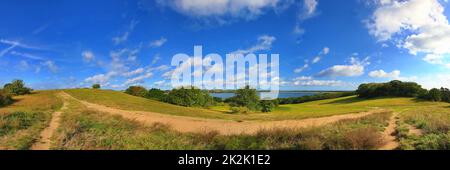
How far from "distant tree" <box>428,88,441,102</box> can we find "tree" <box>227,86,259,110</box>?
31.1 metres

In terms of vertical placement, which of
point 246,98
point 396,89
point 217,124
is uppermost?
point 396,89

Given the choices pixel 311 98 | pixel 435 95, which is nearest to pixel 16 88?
pixel 311 98

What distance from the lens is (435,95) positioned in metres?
46.9

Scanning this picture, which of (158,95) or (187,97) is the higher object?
(158,95)

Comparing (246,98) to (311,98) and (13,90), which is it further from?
(13,90)

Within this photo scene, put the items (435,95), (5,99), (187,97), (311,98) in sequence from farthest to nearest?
1. (311,98)
2. (435,95)
3. (187,97)
4. (5,99)

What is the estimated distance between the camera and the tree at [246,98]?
4019 cm

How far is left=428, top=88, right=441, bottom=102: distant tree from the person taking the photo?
4651cm

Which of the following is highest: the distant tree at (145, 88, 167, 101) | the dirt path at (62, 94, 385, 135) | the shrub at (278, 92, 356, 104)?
the distant tree at (145, 88, 167, 101)

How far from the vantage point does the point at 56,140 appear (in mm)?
10680

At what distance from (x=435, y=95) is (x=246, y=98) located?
33509 millimetres

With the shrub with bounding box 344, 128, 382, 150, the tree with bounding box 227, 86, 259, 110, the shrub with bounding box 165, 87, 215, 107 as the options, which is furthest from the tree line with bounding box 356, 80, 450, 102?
the shrub with bounding box 344, 128, 382, 150

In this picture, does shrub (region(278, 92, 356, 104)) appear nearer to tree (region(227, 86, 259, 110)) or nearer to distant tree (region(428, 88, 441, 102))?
tree (region(227, 86, 259, 110))
